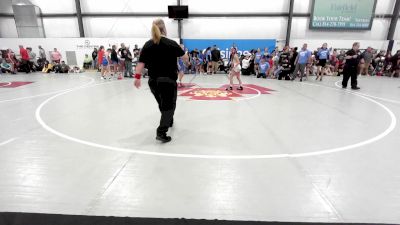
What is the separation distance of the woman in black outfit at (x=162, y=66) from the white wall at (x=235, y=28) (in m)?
13.9

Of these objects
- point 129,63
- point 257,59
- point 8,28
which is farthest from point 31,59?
point 257,59

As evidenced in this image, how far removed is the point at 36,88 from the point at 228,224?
31.4 ft

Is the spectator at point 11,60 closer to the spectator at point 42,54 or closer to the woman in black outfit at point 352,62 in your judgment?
the spectator at point 42,54

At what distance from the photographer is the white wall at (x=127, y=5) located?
16938mm

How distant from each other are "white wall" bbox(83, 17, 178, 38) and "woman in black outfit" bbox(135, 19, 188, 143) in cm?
1408

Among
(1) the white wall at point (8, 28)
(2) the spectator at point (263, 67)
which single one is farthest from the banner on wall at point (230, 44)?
(1) the white wall at point (8, 28)

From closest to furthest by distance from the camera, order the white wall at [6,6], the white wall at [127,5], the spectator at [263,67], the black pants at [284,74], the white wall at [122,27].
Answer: the black pants at [284,74]
the spectator at [263,67]
the white wall at [127,5]
the white wall at [122,27]
the white wall at [6,6]

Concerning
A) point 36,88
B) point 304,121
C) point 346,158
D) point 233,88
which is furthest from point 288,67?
point 36,88

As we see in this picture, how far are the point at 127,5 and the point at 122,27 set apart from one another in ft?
4.93

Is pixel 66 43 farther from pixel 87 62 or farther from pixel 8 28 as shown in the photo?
pixel 8 28

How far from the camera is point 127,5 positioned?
17016 millimetres

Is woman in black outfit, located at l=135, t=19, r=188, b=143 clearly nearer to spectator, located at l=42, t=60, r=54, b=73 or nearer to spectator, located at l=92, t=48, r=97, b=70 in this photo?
spectator, located at l=92, t=48, r=97, b=70

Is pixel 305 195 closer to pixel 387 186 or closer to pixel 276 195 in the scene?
pixel 276 195

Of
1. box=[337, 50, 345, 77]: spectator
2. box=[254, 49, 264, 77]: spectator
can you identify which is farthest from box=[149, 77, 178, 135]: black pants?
box=[337, 50, 345, 77]: spectator
